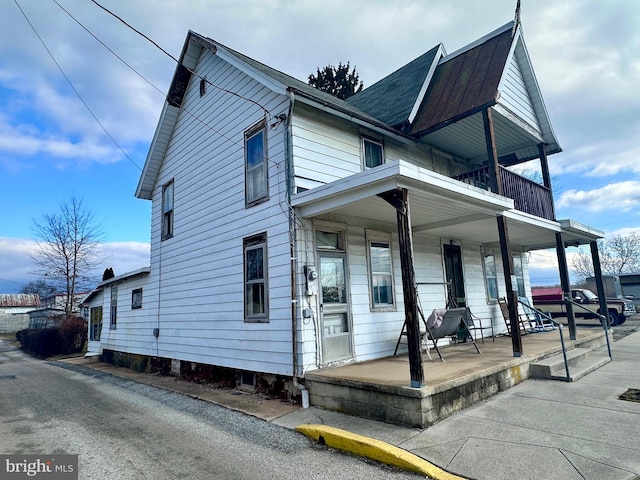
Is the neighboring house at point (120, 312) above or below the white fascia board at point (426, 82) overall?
below

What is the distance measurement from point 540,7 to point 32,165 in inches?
694

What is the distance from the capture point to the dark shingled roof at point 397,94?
885 centimetres

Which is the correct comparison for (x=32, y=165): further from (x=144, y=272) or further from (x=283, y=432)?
(x=283, y=432)

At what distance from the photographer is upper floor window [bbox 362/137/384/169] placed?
7804mm

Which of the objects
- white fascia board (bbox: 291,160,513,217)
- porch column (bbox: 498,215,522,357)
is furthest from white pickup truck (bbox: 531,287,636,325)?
white fascia board (bbox: 291,160,513,217)

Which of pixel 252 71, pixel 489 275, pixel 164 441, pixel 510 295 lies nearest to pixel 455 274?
pixel 489 275

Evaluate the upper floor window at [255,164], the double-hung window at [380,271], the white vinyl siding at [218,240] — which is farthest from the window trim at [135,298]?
the double-hung window at [380,271]

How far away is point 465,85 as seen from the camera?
27.0ft

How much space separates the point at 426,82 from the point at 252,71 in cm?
453

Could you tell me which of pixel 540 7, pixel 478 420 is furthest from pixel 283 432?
pixel 540 7

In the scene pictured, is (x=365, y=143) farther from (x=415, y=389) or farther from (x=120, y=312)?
(x=120, y=312)

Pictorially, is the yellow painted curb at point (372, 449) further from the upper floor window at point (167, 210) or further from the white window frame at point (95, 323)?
the white window frame at point (95, 323)

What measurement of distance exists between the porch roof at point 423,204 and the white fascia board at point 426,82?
9.01ft

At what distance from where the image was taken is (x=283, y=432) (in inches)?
189
